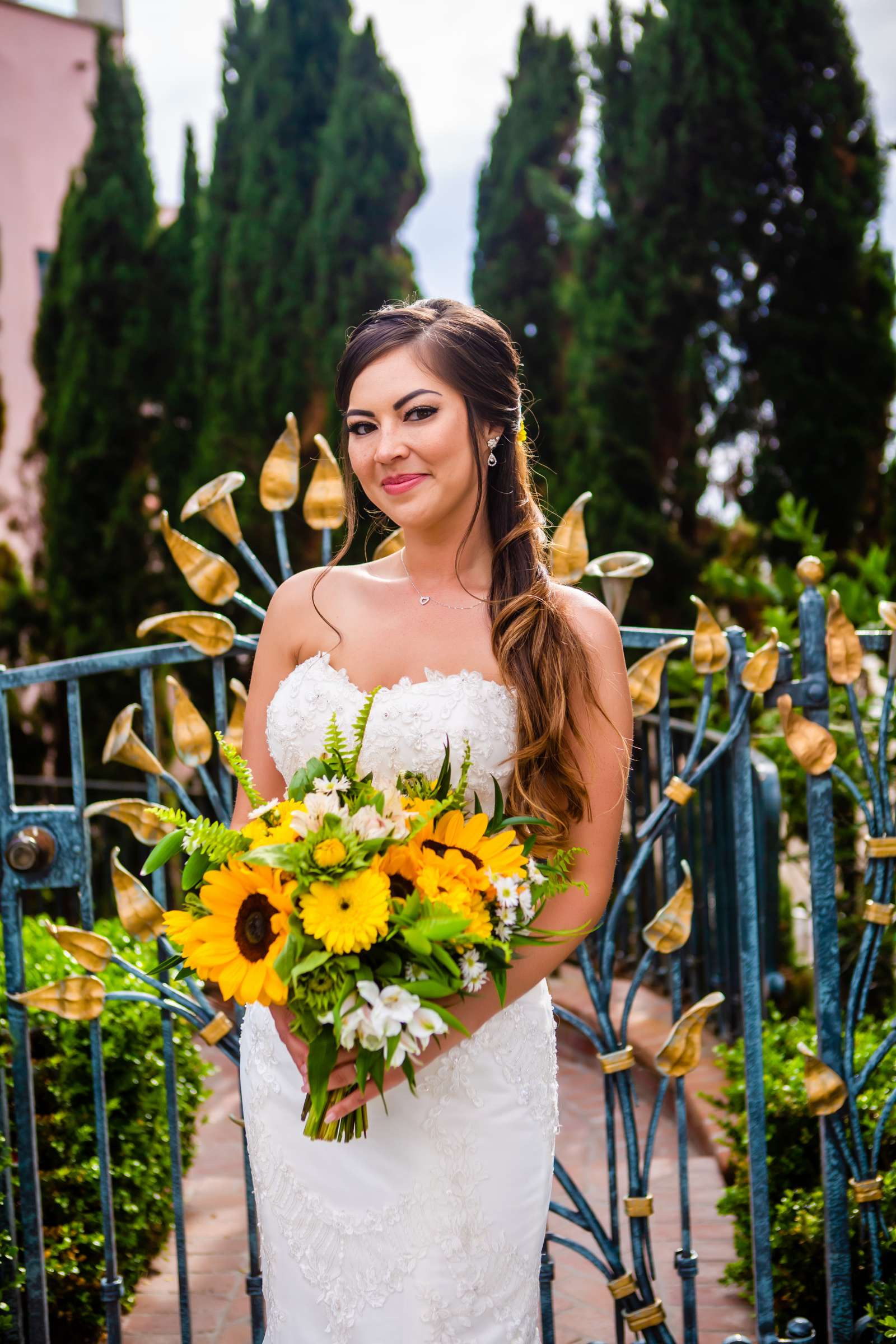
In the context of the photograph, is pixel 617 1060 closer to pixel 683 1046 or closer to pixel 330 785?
pixel 683 1046

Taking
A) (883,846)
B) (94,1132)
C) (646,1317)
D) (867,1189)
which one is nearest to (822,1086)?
(867,1189)

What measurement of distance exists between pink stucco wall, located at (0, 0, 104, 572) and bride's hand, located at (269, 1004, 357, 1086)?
10348 mm

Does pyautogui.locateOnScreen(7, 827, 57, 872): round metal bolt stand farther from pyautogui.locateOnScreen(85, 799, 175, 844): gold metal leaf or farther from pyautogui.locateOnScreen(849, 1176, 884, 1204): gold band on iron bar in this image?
pyautogui.locateOnScreen(849, 1176, 884, 1204): gold band on iron bar

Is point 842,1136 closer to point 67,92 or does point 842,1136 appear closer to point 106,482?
Answer: point 106,482

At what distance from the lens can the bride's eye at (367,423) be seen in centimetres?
223

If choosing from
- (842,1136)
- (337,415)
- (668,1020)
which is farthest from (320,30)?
(842,1136)

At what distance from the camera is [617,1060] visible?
278 centimetres

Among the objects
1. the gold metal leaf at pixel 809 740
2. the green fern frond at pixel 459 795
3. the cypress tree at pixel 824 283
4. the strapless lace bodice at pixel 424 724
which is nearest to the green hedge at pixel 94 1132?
the strapless lace bodice at pixel 424 724

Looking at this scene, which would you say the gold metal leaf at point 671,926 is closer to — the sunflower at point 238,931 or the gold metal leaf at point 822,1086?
the gold metal leaf at point 822,1086

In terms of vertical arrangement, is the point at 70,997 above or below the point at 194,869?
below

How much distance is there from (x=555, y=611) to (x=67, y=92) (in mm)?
12217

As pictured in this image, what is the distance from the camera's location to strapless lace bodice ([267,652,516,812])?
219 centimetres

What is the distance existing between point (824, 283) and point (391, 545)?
5.46m

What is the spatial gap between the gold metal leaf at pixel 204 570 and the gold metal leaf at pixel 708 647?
3.58ft
